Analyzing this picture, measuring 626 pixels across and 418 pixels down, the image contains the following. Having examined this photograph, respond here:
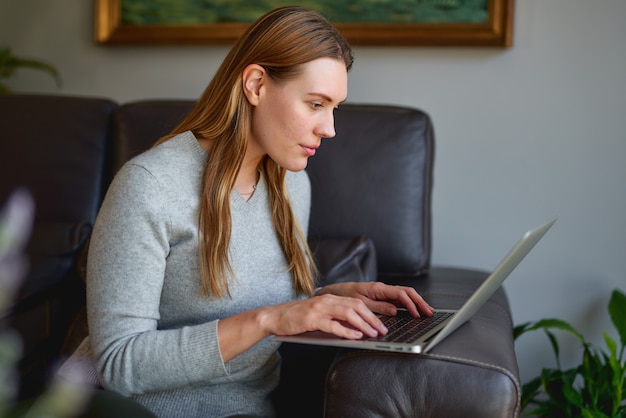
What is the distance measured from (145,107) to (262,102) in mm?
749

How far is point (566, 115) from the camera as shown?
2119mm

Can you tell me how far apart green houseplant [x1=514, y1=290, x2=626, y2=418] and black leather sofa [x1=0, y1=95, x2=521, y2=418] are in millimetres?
323

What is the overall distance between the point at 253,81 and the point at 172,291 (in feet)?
1.26

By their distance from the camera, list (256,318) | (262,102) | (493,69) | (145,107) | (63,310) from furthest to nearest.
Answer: (493,69) → (145,107) → (63,310) → (262,102) → (256,318)

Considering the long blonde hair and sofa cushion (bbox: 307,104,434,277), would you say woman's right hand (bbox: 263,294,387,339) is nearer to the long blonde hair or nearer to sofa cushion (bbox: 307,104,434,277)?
the long blonde hair

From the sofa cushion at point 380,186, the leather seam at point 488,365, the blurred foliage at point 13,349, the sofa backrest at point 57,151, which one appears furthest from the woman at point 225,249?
the blurred foliage at point 13,349

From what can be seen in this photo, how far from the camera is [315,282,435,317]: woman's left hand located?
132 centimetres

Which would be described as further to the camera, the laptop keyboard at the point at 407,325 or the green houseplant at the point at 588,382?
the green houseplant at the point at 588,382

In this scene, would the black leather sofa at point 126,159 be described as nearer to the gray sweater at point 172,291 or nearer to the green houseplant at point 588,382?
the gray sweater at point 172,291

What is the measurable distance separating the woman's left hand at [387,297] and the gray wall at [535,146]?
2.96ft

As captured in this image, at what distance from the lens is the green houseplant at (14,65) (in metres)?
2.38

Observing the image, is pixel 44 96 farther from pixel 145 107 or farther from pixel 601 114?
pixel 601 114

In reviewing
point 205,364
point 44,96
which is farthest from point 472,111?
point 205,364

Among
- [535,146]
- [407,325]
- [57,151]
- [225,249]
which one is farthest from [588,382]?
[57,151]
